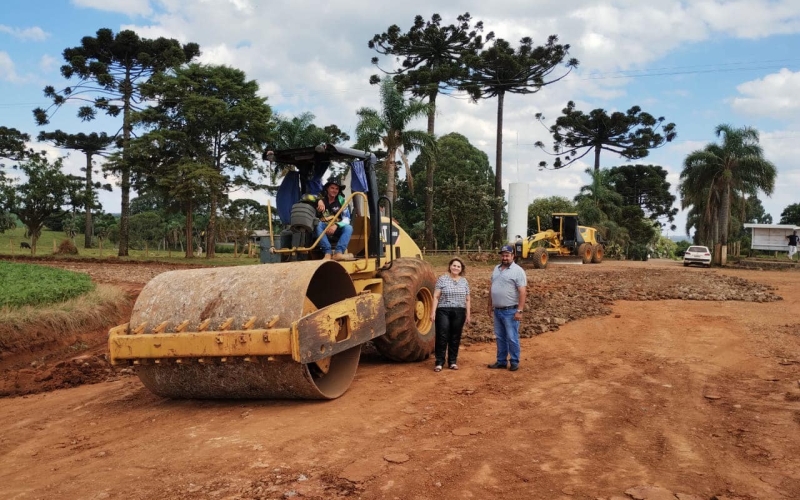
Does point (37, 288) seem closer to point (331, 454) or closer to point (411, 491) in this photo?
point (331, 454)

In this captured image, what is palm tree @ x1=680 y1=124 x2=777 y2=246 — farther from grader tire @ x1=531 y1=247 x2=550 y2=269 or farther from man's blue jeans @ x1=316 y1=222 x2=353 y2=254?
man's blue jeans @ x1=316 y1=222 x2=353 y2=254

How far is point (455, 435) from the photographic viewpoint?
18.5 ft

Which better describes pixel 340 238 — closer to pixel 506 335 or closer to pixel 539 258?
pixel 506 335

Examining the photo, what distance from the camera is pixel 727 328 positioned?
12000 mm

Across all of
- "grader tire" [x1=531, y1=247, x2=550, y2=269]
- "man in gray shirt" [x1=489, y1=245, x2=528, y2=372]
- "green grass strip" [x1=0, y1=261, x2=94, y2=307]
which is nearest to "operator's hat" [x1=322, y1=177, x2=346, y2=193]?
"man in gray shirt" [x1=489, y1=245, x2=528, y2=372]

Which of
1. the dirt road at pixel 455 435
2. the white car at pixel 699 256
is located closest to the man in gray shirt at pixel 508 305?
the dirt road at pixel 455 435

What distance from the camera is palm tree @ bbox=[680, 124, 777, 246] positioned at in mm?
37875

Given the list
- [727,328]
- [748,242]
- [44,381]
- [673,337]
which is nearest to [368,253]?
[44,381]

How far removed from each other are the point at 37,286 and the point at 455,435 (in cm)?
1061

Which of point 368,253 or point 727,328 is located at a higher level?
point 368,253

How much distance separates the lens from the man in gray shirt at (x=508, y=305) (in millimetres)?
8516

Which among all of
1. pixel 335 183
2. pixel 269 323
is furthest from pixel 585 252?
pixel 269 323

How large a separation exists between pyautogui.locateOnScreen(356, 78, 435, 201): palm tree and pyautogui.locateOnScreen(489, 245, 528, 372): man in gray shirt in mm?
A: 23231

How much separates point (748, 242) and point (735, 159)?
18950 mm
